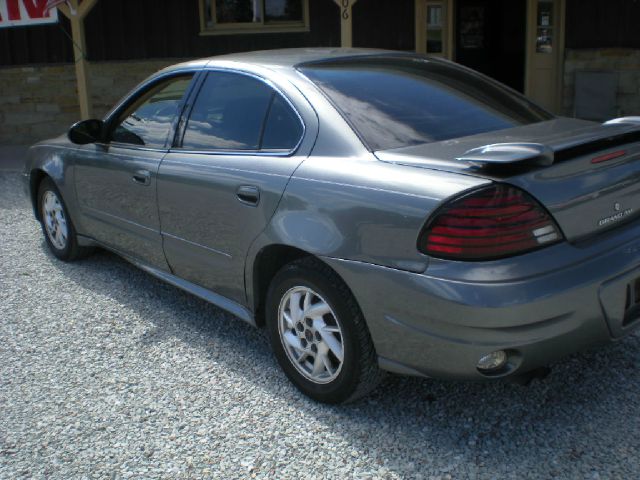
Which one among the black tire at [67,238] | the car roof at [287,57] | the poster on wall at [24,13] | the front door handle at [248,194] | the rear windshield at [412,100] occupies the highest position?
the poster on wall at [24,13]

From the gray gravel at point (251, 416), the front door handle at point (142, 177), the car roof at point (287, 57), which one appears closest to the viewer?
the gray gravel at point (251, 416)

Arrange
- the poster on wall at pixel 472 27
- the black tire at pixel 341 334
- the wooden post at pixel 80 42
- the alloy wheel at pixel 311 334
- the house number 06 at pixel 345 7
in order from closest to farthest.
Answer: the black tire at pixel 341 334, the alloy wheel at pixel 311 334, the house number 06 at pixel 345 7, the wooden post at pixel 80 42, the poster on wall at pixel 472 27

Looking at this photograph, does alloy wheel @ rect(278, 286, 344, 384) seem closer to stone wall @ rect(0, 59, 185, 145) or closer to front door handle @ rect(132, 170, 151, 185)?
front door handle @ rect(132, 170, 151, 185)

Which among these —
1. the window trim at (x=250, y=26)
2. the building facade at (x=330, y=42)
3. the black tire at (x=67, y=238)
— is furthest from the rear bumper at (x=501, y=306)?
the window trim at (x=250, y=26)

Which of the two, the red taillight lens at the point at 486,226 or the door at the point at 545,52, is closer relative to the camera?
the red taillight lens at the point at 486,226

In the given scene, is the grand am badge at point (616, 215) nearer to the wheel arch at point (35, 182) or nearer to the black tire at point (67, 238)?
the black tire at point (67, 238)

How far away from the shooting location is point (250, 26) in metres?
12.6

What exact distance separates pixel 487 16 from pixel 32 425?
1250cm

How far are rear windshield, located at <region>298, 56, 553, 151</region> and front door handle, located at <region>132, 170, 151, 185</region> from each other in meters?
1.16

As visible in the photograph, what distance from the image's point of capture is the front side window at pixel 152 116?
4.32 meters

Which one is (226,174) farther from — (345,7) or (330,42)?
(330,42)

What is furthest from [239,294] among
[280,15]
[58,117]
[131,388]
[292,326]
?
[58,117]

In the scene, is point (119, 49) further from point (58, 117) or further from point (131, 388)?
point (131, 388)

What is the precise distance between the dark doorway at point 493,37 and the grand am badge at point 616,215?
1097 centimetres
